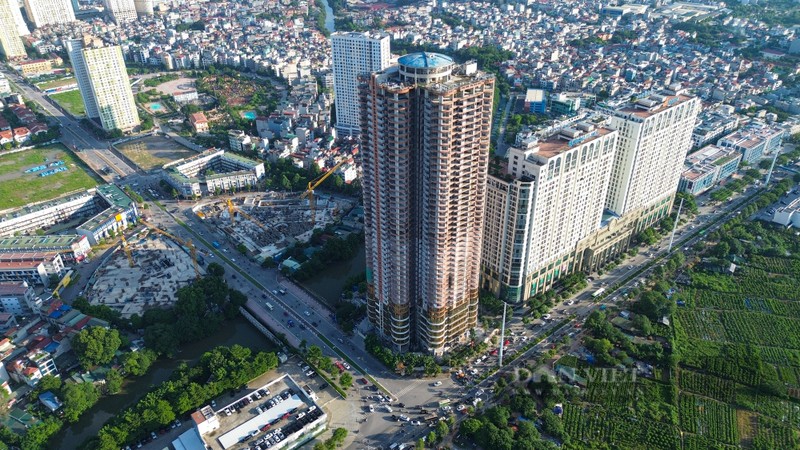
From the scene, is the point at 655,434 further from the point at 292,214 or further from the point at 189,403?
the point at 292,214

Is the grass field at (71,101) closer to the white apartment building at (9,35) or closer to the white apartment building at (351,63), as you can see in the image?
the white apartment building at (9,35)

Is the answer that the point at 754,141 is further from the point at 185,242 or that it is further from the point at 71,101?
the point at 71,101

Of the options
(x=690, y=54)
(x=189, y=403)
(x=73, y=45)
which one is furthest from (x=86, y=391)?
(x=690, y=54)

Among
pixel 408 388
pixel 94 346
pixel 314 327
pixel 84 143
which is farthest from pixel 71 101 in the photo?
pixel 408 388

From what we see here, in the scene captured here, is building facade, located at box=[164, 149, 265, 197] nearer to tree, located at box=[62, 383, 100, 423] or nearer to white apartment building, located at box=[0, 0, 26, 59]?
tree, located at box=[62, 383, 100, 423]

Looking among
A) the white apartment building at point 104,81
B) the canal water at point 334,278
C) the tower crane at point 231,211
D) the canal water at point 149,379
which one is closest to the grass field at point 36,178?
the white apartment building at point 104,81

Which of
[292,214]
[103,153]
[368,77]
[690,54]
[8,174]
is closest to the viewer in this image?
[368,77]
